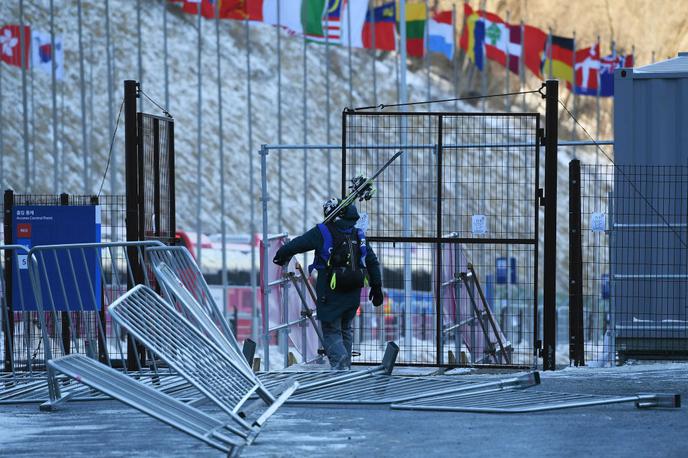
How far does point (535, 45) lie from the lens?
→ 42.8m

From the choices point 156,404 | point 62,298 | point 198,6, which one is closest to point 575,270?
point 62,298

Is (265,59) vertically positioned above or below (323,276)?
above

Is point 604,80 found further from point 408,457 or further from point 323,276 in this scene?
point 408,457

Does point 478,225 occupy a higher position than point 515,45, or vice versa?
point 515,45

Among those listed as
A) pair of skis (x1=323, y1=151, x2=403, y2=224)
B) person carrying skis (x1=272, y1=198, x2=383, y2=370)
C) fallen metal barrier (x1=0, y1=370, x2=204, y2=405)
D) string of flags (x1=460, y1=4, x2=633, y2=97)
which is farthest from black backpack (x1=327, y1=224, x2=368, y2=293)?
string of flags (x1=460, y1=4, x2=633, y2=97)

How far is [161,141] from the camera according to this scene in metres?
14.8

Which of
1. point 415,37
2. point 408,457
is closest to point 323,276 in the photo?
→ point 408,457

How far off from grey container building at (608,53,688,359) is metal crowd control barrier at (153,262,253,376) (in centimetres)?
498

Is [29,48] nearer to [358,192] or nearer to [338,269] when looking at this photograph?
[358,192]

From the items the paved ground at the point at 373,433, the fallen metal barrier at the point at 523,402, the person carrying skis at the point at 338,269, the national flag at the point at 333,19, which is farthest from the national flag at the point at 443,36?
the paved ground at the point at 373,433

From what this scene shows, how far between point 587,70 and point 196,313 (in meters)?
33.5

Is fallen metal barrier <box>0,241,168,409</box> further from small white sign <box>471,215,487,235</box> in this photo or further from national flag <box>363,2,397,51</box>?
national flag <box>363,2,397,51</box>

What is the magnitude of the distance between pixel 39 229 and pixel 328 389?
4.30 m

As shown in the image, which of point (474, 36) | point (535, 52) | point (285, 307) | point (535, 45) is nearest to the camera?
point (285, 307)
